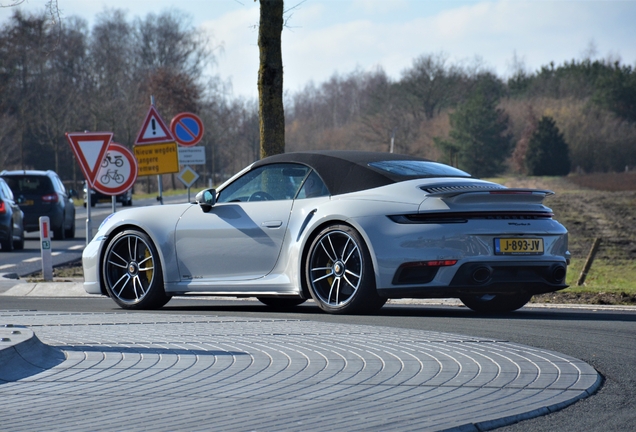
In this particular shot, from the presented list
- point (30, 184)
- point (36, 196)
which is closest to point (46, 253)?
point (36, 196)

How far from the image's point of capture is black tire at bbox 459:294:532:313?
9414 mm

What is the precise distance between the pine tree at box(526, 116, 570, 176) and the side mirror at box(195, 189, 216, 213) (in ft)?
257

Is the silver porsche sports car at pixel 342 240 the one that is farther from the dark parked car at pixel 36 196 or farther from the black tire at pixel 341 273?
the dark parked car at pixel 36 196

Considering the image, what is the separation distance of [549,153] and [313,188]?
258 ft

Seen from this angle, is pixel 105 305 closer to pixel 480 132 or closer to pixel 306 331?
pixel 306 331

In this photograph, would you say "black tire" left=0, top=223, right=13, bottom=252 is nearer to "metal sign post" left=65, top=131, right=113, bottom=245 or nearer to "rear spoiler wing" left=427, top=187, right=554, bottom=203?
"metal sign post" left=65, top=131, right=113, bottom=245

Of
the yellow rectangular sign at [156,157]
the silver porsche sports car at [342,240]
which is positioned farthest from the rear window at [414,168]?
the yellow rectangular sign at [156,157]

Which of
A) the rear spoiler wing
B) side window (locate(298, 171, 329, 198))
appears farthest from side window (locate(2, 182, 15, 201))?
the rear spoiler wing

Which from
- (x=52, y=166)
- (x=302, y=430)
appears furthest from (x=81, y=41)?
(x=302, y=430)

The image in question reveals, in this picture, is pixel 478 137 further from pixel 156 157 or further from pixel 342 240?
pixel 342 240

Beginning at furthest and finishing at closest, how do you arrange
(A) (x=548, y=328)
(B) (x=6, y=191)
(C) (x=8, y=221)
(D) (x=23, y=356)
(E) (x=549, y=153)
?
(E) (x=549, y=153)
(B) (x=6, y=191)
(C) (x=8, y=221)
(A) (x=548, y=328)
(D) (x=23, y=356)

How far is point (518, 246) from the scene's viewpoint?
837 centimetres

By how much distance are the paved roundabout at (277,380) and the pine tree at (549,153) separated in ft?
263

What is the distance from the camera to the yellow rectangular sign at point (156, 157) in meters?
17.9
